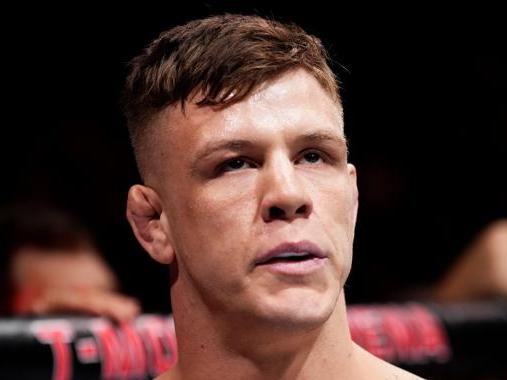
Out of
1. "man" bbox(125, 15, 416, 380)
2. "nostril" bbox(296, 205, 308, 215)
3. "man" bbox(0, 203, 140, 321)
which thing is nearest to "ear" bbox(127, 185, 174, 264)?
"man" bbox(125, 15, 416, 380)

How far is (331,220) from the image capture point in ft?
5.23

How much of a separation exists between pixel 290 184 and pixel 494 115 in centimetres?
300

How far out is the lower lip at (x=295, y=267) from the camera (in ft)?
5.02

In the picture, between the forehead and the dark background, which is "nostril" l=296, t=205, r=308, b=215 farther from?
the dark background

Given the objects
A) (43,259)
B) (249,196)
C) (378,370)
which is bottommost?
(43,259)

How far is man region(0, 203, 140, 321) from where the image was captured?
3016 millimetres

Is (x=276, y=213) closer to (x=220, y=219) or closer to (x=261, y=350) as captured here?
(x=220, y=219)

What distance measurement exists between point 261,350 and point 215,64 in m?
0.45

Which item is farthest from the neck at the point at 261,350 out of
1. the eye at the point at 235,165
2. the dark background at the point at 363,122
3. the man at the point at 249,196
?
the dark background at the point at 363,122

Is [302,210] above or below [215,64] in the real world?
below

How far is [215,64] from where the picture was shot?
5.31ft

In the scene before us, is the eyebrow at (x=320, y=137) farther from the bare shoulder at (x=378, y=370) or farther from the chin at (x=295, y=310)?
the bare shoulder at (x=378, y=370)

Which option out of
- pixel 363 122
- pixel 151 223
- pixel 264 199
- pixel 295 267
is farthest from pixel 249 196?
pixel 363 122

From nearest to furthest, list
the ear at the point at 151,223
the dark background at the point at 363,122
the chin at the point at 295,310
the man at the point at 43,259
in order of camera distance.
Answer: the chin at the point at 295,310 < the ear at the point at 151,223 < the man at the point at 43,259 < the dark background at the point at 363,122
